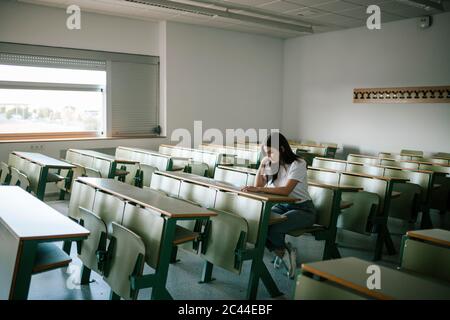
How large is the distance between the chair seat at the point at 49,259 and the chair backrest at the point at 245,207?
3.80 feet

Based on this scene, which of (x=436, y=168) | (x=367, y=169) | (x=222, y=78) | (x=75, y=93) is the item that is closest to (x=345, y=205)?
(x=367, y=169)

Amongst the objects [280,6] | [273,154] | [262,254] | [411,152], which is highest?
[280,6]

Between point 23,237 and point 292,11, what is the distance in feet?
19.2

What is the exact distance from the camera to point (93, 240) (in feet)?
8.82

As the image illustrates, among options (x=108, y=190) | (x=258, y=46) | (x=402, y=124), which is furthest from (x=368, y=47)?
(x=108, y=190)

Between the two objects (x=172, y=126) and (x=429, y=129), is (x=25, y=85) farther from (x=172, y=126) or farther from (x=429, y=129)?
(x=429, y=129)

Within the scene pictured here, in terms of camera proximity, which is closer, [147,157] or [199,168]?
[199,168]

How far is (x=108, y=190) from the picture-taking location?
9.86ft

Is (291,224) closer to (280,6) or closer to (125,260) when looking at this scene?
(125,260)

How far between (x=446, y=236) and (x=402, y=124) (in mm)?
5738

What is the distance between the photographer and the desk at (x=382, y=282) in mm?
1406

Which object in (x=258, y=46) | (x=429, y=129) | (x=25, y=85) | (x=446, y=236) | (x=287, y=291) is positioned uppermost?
(x=258, y=46)

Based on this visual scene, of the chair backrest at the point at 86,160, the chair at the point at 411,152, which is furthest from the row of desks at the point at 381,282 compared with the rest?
the chair at the point at 411,152

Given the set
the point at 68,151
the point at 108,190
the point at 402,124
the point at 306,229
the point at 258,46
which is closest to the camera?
the point at 108,190
